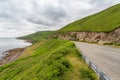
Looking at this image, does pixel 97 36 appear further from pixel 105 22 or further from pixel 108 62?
pixel 108 62

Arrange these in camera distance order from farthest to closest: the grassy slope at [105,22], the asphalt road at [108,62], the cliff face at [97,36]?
1. the grassy slope at [105,22]
2. the cliff face at [97,36]
3. the asphalt road at [108,62]

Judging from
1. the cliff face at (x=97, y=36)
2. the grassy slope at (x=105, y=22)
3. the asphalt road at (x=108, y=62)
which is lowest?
the cliff face at (x=97, y=36)

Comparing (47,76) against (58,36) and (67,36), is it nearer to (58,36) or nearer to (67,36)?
(67,36)

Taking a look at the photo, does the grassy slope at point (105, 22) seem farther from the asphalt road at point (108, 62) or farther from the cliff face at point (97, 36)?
the asphalt road at point (108, 62)

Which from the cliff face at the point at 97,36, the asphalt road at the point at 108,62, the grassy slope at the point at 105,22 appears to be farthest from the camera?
the grassy slope at the point at 105,22

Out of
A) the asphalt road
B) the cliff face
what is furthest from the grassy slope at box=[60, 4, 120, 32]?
the asphalt road

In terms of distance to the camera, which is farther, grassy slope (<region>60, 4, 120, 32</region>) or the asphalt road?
grassy slope (<region>60, 4, 120, 32</region>)

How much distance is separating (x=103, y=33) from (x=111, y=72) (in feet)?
232

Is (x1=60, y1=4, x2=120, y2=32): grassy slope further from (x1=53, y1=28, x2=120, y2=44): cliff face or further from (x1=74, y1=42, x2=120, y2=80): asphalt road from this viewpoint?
(x1=74, y1=42, x2=120, y2=80): asphalt road

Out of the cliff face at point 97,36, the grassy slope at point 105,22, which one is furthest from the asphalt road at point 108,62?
the grassy slope at point 105,22

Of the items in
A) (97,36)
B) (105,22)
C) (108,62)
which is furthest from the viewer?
(105,22)

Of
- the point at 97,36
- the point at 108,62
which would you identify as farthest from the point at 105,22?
the point at 108,62

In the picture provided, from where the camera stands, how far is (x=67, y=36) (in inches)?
5364

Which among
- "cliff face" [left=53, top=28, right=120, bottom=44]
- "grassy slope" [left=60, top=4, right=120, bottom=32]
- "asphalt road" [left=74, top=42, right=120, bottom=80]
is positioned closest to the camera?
"asphalt road" [left=74, top=42, right=120, bottom=80]
